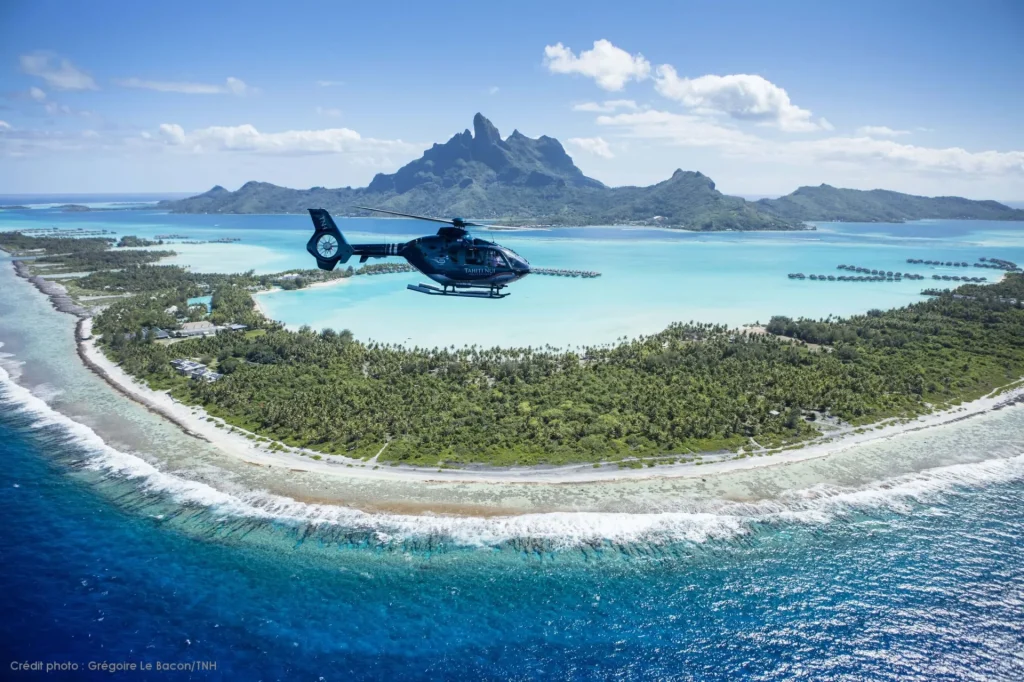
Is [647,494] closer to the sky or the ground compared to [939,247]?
closer to the ground

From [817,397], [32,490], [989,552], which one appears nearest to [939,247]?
[817,397]

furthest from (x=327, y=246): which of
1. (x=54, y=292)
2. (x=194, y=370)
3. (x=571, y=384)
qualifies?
(x=54, y=292)

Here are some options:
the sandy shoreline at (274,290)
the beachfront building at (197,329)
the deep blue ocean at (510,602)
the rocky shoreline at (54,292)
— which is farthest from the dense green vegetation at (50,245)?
the deep blue ocean at (510,602)

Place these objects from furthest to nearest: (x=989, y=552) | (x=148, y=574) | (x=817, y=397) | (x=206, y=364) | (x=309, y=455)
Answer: (x=206, y=364), (x=817, y=397), (x=309, y=455), (x=989, y=552), (x=148, y=574)

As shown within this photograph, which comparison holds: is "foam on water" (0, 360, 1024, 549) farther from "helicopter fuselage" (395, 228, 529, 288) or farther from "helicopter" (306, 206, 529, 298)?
"helicopter fuselage" (395, 228, 529, 288)

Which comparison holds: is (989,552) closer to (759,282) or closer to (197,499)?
(197,499)

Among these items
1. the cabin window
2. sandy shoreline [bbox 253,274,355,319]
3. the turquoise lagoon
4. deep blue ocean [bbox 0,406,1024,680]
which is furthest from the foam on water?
sandy shoreline [bbox 253,274,355,319]

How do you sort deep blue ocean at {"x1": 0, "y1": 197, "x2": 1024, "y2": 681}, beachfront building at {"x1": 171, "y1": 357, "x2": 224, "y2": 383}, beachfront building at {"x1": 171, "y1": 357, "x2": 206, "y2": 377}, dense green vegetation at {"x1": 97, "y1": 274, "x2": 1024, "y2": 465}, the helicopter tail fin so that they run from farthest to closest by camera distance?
beachfront building at {"x1": 171, "y1": 357, "x2": 206, "y2": 377} → beachfront building at {"x1": 171, "y1": 357, "x2": 224, "y2": 383} → dense green vegetation at {"x1": 97, "y1": 274, "x2": 1024, "y2": 465} → the helicopter tail fin → deep blue ocean at {"x1": 0, "y1": 197, "x2": 1024, "y2": 681}
